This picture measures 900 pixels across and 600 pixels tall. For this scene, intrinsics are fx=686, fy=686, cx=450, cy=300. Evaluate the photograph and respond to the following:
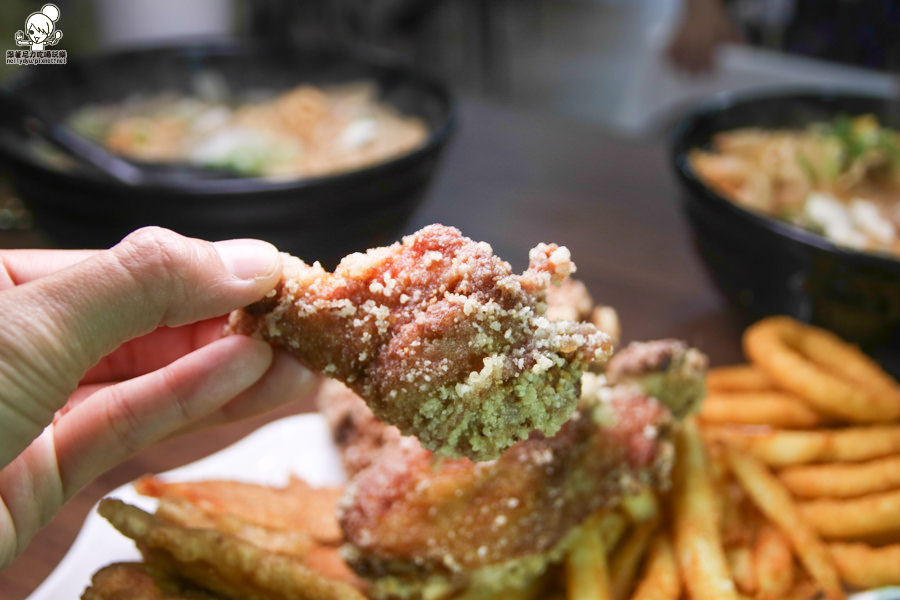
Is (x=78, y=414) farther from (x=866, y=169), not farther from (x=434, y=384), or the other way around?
(x=866, y=169)

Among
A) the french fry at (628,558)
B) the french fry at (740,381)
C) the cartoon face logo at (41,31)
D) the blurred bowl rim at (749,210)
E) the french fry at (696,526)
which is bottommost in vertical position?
the french fry at (628,558)

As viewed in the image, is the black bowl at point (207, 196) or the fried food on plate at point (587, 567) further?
the black bowl at point (207, 196)

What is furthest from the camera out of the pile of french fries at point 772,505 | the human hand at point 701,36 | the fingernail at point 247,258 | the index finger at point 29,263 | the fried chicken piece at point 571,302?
the human hand at point 701,36

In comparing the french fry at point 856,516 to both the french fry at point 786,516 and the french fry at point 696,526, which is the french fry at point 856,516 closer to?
the french fry at point 786,516

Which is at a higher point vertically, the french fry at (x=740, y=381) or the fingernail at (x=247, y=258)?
the fingernail at (x=247, y=258)

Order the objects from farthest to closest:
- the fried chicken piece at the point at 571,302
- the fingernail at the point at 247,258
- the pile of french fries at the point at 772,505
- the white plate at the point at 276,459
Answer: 1. the white plate at the point at 276,459
2. the pile of french fries at the point at 772,505
3. the fried chicken piece at the point at 571,302
4. the fingernail at the point at 247,258

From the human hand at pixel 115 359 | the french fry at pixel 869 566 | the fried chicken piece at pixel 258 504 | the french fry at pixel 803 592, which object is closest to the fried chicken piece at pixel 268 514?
the fried chicken piece at pixel 258 504

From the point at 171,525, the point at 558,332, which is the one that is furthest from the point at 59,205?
the point at 558,332

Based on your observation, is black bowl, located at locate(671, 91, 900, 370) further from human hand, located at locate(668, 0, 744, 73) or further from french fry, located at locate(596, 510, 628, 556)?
human hand, located at locate(668, 0, 744, 73)
